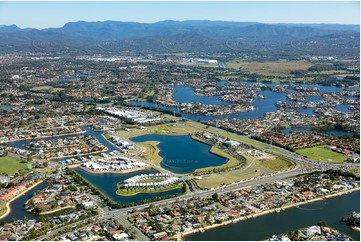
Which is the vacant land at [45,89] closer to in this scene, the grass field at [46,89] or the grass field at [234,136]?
the grass field at [46,89]

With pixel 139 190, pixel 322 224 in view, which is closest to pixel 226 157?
pixel 139 190

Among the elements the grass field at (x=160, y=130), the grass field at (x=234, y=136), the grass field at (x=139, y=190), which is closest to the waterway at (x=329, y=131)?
the grass field at (x=234, y=136)

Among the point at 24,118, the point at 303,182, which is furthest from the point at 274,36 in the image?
the point at 303,182

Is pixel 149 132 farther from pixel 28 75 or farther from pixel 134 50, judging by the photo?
pixel 134 50

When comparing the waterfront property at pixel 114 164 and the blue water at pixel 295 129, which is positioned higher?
the waterfront property at pixel 114 164

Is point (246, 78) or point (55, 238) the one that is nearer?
point (55, 238)

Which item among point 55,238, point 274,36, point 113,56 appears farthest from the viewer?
point 274,36
